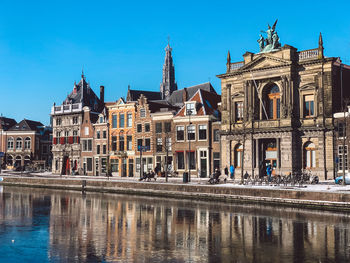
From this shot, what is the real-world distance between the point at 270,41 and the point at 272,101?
7.02 metres

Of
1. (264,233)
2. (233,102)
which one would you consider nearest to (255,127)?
(233,102)

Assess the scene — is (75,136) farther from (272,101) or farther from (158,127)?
(272,101)

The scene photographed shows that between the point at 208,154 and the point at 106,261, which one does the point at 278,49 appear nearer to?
the point at 208,154

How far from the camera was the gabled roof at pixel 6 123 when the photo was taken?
96062 mm

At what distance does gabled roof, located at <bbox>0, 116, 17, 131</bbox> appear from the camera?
96.1m

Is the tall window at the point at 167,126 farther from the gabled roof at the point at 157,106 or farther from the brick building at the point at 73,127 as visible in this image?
the brick building at the point at 73,127

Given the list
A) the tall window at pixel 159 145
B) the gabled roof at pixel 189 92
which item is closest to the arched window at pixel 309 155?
the tall window at pixel 159 145

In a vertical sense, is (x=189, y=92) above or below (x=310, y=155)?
above

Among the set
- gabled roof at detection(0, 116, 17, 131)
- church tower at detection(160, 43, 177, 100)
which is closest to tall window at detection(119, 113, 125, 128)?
gabled roof at detection(0, 116, 17, 131)

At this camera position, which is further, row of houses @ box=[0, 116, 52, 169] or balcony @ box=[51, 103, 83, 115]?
row of houses @ box=[0, 116, 52, 169]

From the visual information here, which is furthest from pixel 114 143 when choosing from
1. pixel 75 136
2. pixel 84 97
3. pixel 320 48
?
pixel 320 48

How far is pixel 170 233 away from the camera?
78.1 ft

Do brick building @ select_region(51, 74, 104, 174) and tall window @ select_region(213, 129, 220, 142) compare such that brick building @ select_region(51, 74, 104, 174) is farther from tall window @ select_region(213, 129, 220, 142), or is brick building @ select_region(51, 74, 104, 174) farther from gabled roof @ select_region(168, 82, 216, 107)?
tall window @ select_region(213, 129, 220, 142)

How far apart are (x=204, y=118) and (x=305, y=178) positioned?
58.6 ft
